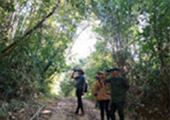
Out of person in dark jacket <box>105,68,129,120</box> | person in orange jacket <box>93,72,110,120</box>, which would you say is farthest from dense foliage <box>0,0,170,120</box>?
person in orange jacket <box>93,72,110,120</box>

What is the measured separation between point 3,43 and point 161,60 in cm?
625

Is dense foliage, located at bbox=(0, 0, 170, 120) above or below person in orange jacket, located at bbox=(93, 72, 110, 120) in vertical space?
above

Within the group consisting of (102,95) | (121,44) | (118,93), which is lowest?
(102,95)

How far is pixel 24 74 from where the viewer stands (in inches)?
309

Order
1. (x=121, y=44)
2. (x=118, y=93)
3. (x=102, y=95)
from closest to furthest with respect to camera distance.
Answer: (x=118, y=93) < (x=102, y=95) < (x=121, y=44)

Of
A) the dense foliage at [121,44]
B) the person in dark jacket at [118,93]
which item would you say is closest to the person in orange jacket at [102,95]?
the person in dark jacket at [118,93]

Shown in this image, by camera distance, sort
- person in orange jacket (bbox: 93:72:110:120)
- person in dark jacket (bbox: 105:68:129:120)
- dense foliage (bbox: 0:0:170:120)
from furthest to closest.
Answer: dense foliage (bbox: 0:0:170:120) < person in orange jacket (bbox: 93:72:110:120) < person in dark jacket (bbox: 105:68:129:120)

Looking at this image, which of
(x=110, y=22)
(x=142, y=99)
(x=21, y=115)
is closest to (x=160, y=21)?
(x=110, y=22)

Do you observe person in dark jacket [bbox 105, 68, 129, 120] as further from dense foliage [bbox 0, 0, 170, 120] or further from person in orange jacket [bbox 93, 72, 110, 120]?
dense foliage [bbox 0, 0, 170, 120]

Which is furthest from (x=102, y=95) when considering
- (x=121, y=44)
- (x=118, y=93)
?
(x=121, y=44)

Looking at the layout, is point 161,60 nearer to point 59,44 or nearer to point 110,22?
point 110,22

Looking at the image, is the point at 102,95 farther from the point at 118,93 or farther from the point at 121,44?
the point at 121,44

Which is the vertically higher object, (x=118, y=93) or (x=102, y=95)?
(x=118, y=93)

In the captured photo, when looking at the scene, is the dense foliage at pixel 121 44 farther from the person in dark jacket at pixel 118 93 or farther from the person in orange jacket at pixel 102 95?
the person in orange jacket at pixel 102 95
